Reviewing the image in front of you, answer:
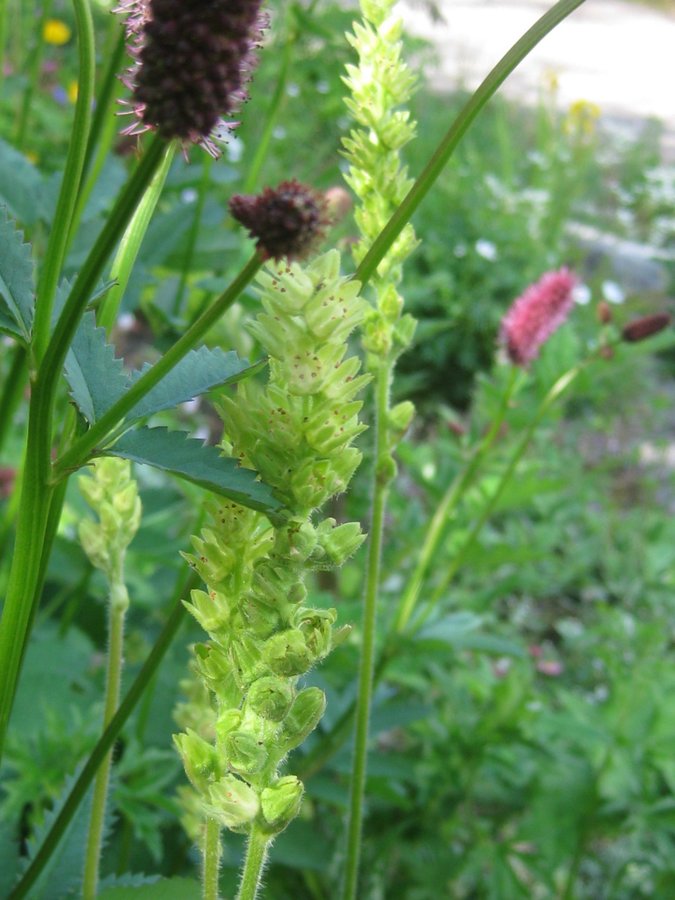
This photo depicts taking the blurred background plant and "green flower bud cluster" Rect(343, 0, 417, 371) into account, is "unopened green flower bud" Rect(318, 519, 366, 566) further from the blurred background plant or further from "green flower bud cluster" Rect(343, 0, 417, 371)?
the blurred background plant

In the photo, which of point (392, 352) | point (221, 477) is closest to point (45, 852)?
point (221, 477)

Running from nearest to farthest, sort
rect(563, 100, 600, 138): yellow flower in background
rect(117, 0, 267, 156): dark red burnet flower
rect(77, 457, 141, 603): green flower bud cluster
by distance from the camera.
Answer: rect(117, 0, 267, 156): dark red burnet flower, rect(77, 457, 141, 603): green flower bud cluster, rect(563, 100, 600, 138): yellow flower in background

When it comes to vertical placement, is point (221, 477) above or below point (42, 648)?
above

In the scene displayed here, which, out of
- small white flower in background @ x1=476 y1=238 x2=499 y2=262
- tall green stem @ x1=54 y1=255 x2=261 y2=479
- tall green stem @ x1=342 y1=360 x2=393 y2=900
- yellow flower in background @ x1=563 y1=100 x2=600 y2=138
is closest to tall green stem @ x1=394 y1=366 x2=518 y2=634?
tall green stem @ x1=342 y1=360 x2=393 y2=900

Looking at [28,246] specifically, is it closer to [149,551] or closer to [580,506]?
[149,551]

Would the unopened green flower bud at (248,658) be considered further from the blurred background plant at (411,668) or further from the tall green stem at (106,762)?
the blurred background plant at (411,668)

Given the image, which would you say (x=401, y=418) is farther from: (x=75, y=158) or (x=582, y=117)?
(x=582, y=117)
